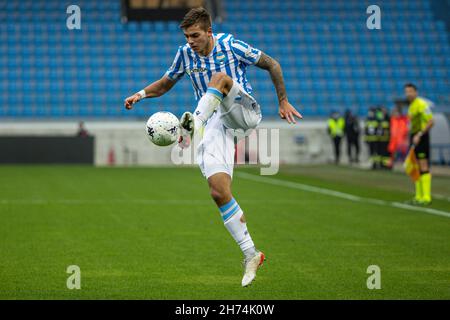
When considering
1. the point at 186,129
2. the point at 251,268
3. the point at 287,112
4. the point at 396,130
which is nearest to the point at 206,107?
the point at 186,129

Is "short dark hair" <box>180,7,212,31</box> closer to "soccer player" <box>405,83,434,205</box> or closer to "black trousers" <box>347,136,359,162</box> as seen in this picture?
"soccer player" <box>405,83,434,205</box>

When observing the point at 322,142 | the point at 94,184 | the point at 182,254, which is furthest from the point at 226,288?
the point at 322,142

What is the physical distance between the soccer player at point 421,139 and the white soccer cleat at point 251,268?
900 cm

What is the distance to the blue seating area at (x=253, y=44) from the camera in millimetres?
37438

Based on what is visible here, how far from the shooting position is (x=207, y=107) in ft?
23.7

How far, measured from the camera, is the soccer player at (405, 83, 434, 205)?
16188 millimetres

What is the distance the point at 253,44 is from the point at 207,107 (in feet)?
107

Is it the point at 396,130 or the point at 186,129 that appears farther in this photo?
the point at 396,130

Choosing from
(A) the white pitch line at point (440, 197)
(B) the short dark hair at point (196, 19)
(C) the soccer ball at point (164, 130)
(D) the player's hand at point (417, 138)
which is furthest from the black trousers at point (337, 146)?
A: (C) the soccer ball at point (164, 130)

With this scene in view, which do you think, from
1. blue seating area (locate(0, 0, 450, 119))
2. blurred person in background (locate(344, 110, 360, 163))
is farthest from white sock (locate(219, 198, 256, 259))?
blue seating area (locate(0, 0, 450, 119))

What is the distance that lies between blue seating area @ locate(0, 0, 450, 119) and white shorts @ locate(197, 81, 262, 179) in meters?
29.0

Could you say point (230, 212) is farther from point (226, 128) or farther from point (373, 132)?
point (373, 132)

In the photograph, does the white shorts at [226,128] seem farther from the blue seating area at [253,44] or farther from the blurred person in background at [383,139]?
the blue seating area at [253,44]

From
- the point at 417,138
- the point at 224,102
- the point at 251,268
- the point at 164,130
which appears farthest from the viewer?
the point at 417,138
